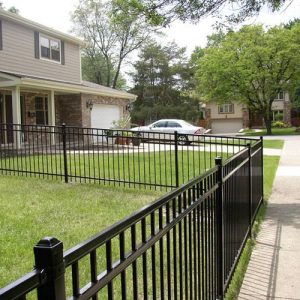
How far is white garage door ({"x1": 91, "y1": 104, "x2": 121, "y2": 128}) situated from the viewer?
23844 mm

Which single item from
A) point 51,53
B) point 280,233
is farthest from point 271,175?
point 51,53

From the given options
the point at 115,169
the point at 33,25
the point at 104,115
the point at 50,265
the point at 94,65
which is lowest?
the point at 115,169

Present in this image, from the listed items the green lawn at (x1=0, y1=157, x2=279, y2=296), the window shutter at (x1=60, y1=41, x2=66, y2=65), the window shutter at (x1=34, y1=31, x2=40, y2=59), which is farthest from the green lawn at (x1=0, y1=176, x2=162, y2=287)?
the window shutter at (x1=60, y1=41, x2=66, y2=65)

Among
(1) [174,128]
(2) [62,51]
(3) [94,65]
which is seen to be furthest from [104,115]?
(3) [94,65]

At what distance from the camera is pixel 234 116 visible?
174ft

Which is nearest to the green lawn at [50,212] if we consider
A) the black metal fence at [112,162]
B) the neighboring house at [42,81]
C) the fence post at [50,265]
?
the black metal fence at [112,162]

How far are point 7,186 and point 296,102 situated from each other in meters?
43.6

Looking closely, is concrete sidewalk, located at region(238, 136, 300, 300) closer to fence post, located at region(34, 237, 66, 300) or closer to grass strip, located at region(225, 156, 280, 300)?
grass strip, located at region(225, 156, 280, 300)

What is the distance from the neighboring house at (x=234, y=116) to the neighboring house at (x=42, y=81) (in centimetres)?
2930

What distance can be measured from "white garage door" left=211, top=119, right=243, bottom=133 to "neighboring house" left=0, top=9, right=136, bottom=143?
1159 inches

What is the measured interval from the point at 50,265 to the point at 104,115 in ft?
78.4

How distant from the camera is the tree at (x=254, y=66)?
38656mm

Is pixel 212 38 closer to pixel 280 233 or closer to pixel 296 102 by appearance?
pixel 296 102

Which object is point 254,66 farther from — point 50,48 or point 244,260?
point 244,260
